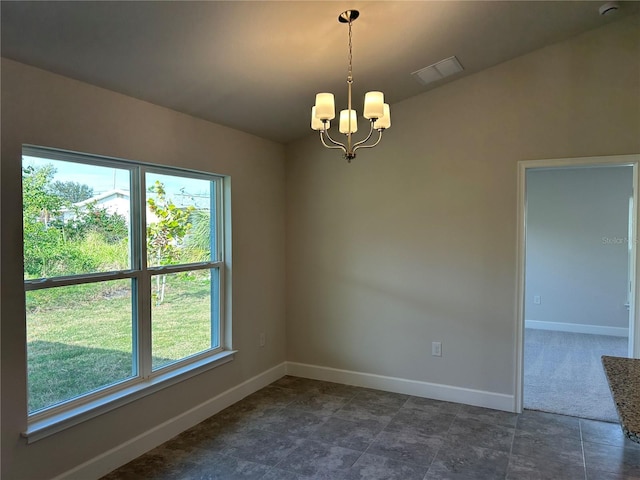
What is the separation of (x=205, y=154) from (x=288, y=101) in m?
0.77

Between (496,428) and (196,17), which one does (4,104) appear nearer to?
(196,17)

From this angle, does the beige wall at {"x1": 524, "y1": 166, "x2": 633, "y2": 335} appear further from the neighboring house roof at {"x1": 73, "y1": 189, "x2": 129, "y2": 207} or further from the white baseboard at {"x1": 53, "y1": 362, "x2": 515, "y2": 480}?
the neighboring house roof at {"x1": 73, "y1": 189, "x2": 129, "y2": 207}

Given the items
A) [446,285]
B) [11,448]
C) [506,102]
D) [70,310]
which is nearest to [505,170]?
[506,102]

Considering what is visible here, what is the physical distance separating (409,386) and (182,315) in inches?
82.5

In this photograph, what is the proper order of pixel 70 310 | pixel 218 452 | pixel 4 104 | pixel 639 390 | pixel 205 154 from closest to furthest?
pixel 639 390 → pixel 4 104 → pixel 70 310 → pixel 218 452 → pixel 205 154

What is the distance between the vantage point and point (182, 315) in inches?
128

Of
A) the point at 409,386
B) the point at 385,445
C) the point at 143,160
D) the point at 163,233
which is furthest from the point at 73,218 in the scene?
the point at 409,386

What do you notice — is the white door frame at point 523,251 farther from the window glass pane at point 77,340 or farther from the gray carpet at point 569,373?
the window glass pane at point 77,340

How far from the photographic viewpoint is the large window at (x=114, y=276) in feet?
7.54

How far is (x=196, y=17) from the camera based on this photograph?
2.07 m

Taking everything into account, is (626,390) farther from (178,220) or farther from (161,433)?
(178,220)

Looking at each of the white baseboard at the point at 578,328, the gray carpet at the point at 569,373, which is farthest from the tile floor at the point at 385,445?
the white baseboard at the point at 578,328

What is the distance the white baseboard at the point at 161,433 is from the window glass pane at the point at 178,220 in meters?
1.14

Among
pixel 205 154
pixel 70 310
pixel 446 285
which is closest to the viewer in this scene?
pixel 70 310
